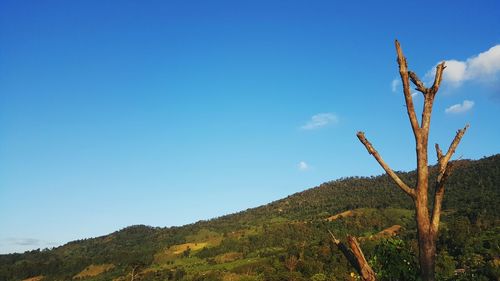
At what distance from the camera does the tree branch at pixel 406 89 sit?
10.1 meters

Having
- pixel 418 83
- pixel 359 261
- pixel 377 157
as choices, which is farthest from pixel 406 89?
pixel 359 261

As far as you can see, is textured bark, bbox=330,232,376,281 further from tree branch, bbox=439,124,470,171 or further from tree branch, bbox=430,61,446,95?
tree branch, bbox=430,61,446,95

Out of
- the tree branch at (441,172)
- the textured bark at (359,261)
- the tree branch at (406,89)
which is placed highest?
the tree branch at (406,89)

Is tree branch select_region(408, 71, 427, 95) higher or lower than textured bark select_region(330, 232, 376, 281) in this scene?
higher

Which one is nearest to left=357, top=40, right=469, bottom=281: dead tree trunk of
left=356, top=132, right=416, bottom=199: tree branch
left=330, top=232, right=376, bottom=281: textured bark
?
left=356, top=132, right=416, bottom=199: tree branch

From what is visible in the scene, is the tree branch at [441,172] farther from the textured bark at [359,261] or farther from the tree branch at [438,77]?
the textured bark at [359,261]

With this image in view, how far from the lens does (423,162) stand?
10.2 metres

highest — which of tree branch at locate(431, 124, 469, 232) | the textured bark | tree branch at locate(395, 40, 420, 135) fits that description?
tree branch at locate(395, 40, 420, 135)

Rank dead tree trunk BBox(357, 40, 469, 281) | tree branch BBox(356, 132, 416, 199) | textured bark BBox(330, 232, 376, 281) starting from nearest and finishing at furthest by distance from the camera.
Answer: textured bark BBox(330, 232, 376, 281), dead tree trunk BBox(357, 40, 469, 281), tree branch BBox(356, 132, 416, 199)

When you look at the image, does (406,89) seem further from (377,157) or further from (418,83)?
(377,157)

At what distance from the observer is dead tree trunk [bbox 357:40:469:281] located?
395 inches

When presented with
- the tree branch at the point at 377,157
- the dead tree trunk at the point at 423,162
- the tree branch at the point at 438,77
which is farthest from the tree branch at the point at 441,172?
the tree branch at the point at 438,77

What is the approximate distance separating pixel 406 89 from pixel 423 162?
1525 mm

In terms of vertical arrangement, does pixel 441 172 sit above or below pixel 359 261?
above
